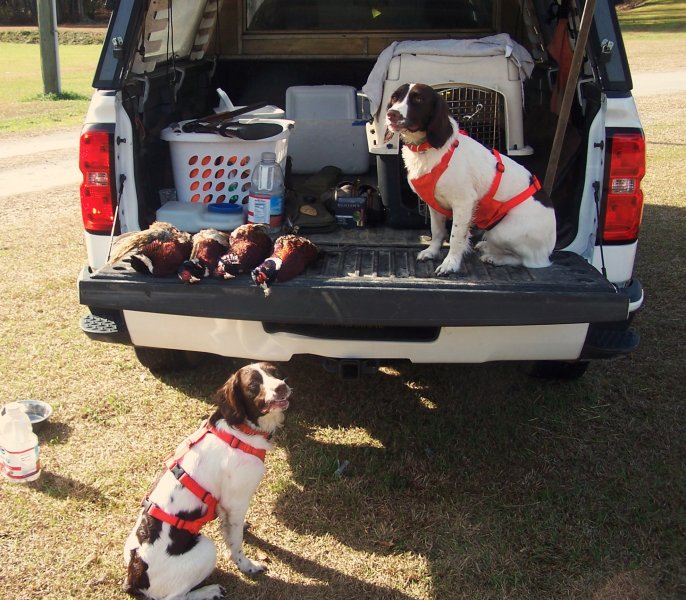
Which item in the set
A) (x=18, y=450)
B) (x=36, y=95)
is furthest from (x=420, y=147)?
(x=36, y=95)

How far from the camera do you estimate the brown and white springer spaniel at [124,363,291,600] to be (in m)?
2.57

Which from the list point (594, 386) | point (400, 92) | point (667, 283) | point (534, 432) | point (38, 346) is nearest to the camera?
point (400, 92)

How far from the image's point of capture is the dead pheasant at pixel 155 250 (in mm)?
2994

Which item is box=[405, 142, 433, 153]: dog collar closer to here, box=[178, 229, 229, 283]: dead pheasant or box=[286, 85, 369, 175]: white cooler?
box=[178, 229, 229, 283]: dead pheasant

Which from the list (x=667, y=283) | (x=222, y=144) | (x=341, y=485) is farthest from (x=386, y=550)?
(x=667, y=283)

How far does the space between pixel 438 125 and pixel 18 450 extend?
2179 mm

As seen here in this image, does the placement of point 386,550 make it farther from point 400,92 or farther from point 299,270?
point 400,92

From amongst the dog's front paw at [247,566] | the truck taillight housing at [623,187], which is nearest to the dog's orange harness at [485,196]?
the truck taillight housing at [623,187]

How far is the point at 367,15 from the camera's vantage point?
5.39m

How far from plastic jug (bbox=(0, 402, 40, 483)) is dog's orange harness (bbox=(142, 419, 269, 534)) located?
80 cm

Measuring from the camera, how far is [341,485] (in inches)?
130

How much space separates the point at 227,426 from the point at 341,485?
739 mm

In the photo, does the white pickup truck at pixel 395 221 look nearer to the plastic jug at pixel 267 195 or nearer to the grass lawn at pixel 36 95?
the plastic jug at pixel 267 195

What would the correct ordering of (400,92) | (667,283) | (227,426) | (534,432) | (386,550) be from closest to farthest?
(227,426), (386,550), (400,92), (534,432), (667,283)
